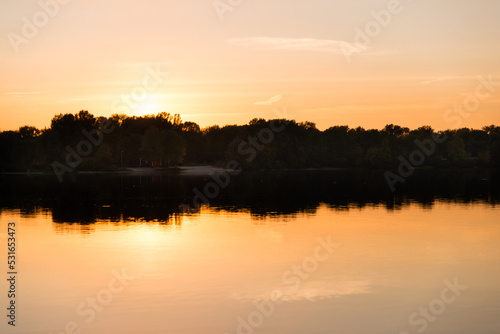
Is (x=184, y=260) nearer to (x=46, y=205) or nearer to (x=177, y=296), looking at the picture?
(x=177, y=296)

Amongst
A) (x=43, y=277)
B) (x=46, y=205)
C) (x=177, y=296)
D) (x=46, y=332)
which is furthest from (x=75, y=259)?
(x=46, y=205)

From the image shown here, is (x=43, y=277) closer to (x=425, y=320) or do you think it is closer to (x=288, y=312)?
(x=288, y=312)

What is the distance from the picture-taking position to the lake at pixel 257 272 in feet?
78.9

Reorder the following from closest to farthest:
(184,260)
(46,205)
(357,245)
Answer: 1. (184,260)
2. (357,245)
3. (46,205)

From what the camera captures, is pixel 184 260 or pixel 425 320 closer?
pixel 425 320

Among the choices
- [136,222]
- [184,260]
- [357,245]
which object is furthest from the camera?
[136,222]

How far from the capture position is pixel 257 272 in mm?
33000

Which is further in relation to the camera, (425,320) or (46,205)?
(46,205)

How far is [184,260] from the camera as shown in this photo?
3644 centimetres

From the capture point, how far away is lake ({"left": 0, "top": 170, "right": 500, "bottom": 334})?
24047 mm

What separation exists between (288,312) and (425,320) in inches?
222

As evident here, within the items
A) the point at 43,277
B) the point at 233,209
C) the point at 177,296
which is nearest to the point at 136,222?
the point at 233,209

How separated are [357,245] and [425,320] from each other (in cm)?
1749

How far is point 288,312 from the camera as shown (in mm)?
25078
